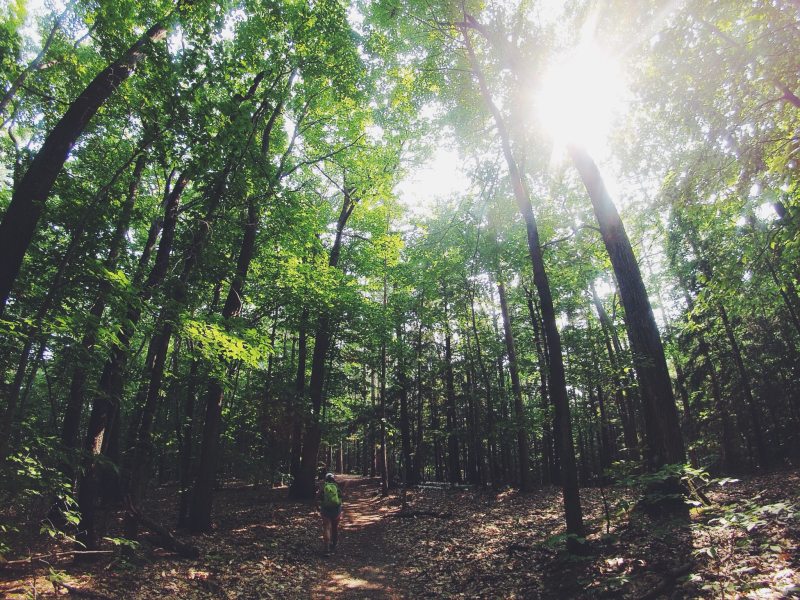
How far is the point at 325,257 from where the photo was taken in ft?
44.3

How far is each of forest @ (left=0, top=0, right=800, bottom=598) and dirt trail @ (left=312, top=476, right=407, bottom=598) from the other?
0.10 m

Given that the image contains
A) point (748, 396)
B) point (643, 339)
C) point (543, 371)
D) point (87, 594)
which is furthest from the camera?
point (543, 371)

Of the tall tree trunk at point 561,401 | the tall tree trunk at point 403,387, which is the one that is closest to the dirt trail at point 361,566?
the tall tree trunk at point 403,387

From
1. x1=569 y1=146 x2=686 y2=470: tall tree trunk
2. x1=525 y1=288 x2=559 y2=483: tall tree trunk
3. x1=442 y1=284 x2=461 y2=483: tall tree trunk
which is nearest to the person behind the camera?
x1=569 y1=146 x2=686 y2=470: tall tree trunk

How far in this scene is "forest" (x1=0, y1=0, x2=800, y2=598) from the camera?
522 cm

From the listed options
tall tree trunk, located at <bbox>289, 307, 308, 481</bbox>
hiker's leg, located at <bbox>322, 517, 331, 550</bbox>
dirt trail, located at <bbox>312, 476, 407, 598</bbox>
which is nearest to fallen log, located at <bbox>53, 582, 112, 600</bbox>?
dirt trail, located at <bbox>312, 476, 407, 598</bbox>

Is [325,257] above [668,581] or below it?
above

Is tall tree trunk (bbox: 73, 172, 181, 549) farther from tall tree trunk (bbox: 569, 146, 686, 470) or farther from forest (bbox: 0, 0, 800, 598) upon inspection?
tall tree trunk (bbox: 569, 146, 686, 470)

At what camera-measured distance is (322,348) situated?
52.2 ft

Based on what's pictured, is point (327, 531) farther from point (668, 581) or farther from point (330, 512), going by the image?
point (668, 581)

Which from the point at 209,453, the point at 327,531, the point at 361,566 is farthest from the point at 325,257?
the point at 361,566

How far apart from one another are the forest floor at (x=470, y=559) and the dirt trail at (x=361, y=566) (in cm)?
4

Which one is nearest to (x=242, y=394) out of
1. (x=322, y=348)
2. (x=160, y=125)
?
(x=322, y=348)

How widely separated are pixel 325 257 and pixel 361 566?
9.20 meters
